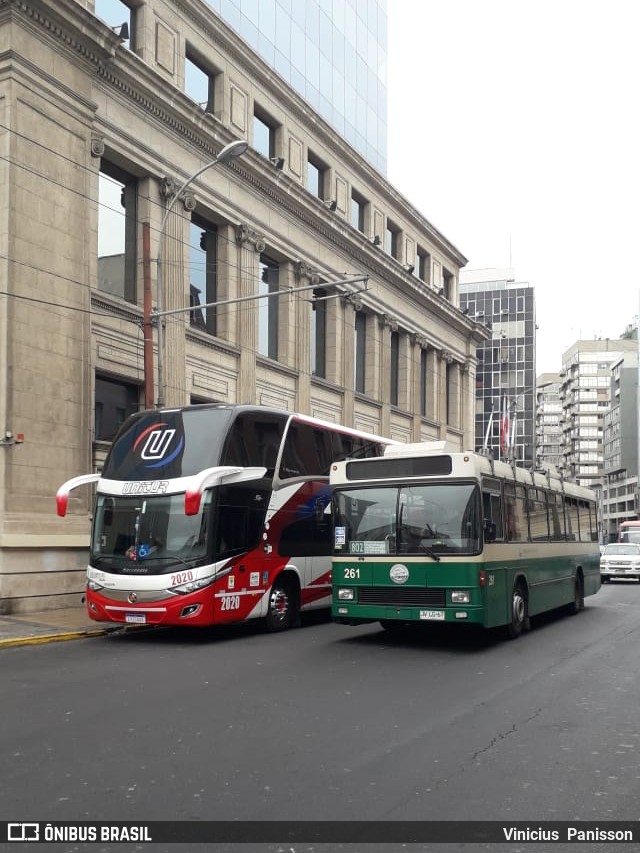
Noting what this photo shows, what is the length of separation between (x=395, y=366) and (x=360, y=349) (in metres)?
3.72

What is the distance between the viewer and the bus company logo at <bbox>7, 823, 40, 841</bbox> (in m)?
5.24

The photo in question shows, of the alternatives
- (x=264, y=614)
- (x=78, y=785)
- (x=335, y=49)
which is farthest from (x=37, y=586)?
(x=335, y=49)

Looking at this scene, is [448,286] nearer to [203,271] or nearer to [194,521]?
[203,271]

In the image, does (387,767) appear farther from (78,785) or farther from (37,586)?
(37,586)

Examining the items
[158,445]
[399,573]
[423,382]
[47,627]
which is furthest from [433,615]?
[423,382]

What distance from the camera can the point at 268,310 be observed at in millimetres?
32344

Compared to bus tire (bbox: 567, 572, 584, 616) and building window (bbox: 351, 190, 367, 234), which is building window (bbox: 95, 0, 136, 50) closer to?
building window (bbox: 351, 190, 367, 234)

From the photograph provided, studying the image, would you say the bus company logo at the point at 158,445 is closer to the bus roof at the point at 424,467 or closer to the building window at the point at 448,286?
the bus roof at the point at 424,467

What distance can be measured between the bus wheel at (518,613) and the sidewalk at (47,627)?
6.81m

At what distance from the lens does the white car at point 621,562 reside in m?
35.9

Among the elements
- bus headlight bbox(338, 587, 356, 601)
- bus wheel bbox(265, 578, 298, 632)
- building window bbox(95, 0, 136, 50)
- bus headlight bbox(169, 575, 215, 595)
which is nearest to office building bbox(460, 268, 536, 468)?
building window bbox(95, 0, 136, 50)

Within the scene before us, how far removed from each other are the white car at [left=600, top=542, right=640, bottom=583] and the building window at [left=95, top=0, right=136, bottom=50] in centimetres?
2471

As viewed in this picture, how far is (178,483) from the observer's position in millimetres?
14727

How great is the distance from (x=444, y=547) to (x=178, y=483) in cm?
430
